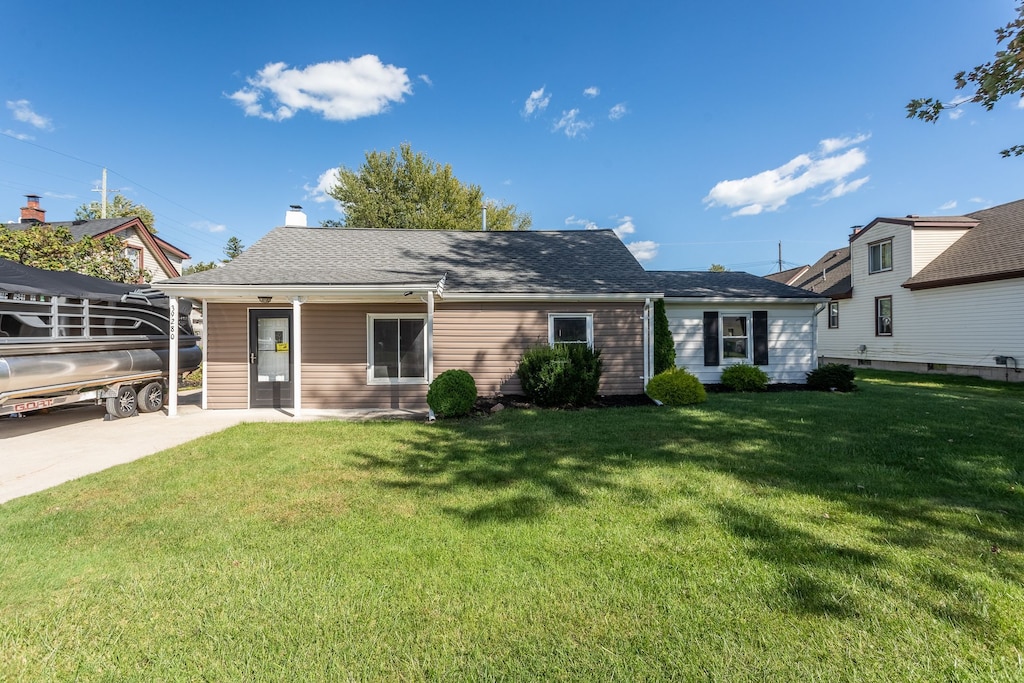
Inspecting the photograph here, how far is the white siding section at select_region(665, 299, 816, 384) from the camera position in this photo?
1218cm

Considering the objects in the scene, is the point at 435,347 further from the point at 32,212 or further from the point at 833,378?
the point at 32,212

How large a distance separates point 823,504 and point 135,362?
11214 mm

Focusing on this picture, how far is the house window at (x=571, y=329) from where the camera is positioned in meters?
10.1

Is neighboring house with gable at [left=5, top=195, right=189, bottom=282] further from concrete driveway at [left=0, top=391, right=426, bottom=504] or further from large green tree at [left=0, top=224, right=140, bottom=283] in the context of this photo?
concrete driveway at [left=0, top=391, right=426, bottom=504]

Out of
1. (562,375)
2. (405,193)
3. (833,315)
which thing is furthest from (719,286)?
(405,193)

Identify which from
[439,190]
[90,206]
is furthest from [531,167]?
[90,206]

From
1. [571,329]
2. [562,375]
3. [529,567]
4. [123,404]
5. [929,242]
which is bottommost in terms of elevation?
[529,567]

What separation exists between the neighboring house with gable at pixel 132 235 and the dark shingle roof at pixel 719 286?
18.0 m

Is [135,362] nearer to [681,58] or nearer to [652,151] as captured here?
[681,58]

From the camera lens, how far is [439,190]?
30.7 m

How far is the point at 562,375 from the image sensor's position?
343 inches

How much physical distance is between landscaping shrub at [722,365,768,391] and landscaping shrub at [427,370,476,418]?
291 inches

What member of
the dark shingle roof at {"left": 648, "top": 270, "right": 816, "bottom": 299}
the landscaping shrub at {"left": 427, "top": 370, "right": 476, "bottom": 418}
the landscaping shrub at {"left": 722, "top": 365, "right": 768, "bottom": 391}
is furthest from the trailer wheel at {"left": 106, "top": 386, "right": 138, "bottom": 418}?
the landscaping shrub at {"left": 722, "top": 365, "right": 768, "bottom": 391}

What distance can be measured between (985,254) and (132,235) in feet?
110
